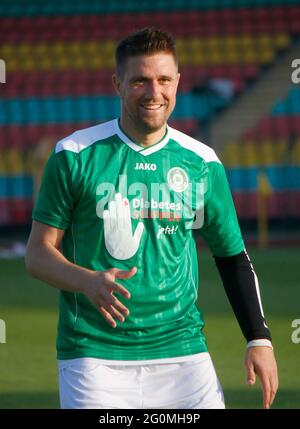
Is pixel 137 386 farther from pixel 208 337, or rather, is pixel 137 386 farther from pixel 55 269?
pixel 208 337

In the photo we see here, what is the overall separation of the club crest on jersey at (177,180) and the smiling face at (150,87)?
0.65 feet

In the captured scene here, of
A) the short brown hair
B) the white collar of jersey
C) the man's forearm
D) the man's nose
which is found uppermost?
the short brown hair

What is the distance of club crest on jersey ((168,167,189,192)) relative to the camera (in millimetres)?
4207

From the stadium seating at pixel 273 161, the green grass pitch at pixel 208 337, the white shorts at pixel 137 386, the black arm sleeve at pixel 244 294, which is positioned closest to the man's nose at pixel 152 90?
the black arm sleeve at pixel 244 294

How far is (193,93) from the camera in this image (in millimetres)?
24547

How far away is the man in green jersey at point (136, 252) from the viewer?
4039 mm

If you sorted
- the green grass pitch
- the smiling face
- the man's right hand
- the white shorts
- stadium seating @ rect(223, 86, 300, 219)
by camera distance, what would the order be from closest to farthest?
the man's right hand
the white shorts
the smiling face
the green grass pitch
stadium seating @ rect(223, 86, 300, 219)

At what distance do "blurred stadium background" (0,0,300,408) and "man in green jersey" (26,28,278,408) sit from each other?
13197 millimetres

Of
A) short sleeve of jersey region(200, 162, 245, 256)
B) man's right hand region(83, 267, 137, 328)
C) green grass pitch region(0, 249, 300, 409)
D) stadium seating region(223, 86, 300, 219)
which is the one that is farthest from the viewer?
stadium seating region(223, 86, 300, 219)

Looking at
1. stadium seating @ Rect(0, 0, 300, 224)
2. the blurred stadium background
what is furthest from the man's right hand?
stadium seating @ Rect(0, 0, 300, 224)

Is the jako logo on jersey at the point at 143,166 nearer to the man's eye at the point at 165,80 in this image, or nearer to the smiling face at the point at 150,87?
the smiling face at the point at 150,87

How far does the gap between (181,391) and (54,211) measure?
0.85 meters

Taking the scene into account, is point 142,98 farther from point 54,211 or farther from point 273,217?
point 273,217

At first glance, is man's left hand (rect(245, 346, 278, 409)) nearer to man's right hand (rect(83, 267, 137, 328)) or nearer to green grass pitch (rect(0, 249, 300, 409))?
man's right hand (rect(83, 267, 137, 328))
